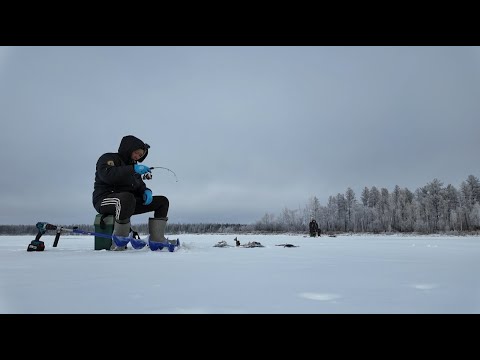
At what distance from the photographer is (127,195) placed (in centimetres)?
506

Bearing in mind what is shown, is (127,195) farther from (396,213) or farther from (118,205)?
(396,213)

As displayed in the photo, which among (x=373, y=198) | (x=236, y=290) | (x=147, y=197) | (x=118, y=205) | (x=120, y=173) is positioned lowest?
(x=236, y=290)

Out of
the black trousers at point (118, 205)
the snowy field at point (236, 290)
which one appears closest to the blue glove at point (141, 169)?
the black trousers at point (118, 205)

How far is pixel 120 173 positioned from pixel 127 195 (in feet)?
1.32

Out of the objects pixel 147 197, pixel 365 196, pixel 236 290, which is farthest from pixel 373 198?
pixel 236 290

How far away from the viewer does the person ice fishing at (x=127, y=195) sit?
498 cm

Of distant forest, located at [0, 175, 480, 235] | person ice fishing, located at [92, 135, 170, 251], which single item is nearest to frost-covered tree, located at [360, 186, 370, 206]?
distant forest, located at [0, 175, 480, 235]

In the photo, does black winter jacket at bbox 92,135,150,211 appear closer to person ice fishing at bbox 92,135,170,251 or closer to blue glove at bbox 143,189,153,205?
person ice fishing at bbox 92,135,170,251

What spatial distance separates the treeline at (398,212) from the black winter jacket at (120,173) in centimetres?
5084

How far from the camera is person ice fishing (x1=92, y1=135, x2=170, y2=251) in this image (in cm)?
498

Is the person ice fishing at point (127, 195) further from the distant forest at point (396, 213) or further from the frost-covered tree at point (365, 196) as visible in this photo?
the frost-covered tree at point (365, 196)
